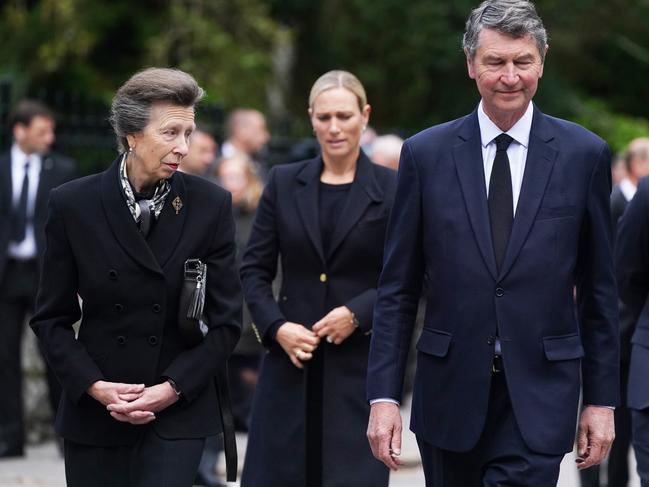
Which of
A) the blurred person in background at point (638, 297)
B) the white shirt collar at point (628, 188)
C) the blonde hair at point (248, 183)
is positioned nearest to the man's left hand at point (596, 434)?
the blurred person in background at point (638, 297)

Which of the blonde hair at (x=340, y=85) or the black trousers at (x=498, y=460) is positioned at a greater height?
the blonde hair at (x=340, y=85)

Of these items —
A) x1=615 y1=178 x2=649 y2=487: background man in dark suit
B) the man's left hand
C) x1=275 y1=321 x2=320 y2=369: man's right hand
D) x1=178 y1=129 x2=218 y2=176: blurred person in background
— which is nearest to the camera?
the man's left hand

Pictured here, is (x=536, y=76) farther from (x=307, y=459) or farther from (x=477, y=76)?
(x=307, y=459)

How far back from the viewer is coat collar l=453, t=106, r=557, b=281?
4.70 m

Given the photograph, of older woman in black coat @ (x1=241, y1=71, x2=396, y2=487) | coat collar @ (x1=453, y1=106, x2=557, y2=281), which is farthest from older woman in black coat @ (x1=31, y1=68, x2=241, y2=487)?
older woman in black coat @ (x1=241, y1=71, x2=396, y2=487)

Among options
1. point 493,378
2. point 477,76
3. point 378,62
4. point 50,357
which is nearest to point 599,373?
point 493,378

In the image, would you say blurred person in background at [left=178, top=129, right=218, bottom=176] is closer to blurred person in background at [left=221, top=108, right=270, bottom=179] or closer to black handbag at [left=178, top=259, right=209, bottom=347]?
blurred person in background at [left=221, top=108, right=270, bottom=179]

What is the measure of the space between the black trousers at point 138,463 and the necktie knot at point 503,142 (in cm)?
139

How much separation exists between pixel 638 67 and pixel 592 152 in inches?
→ 978

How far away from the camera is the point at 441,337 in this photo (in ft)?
15.8

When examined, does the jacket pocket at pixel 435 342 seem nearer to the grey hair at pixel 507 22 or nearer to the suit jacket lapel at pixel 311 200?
the grey hair at pixel 507 22

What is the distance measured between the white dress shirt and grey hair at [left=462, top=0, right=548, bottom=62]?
213 inches

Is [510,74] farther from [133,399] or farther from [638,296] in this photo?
[638,296]

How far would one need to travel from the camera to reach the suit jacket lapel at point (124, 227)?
4.99 metres
